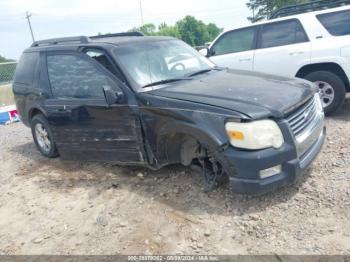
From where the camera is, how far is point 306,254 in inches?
111

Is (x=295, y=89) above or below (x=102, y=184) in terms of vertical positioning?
above

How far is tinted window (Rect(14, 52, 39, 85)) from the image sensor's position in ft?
18.4

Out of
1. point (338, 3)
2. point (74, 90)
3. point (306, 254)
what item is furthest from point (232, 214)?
point (338, 3)

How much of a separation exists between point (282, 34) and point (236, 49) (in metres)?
0.96

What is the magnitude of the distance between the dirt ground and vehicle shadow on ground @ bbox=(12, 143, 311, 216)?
0.01 meters

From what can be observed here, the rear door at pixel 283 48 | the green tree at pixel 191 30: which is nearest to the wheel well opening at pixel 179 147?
the rear door at pixel 283 48

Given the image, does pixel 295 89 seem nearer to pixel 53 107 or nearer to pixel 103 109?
pixel 103 109

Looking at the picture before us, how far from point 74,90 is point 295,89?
2768 mm

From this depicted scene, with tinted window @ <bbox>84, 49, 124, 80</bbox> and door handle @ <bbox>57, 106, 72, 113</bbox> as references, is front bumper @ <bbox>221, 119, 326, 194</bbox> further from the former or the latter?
door handle @ <bbox>57, 106, 72, 113</bbox>

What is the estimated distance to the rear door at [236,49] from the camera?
6992 millimetres

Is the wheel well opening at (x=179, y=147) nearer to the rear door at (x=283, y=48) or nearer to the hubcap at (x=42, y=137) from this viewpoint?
the hubcap at (x=42, y=137)

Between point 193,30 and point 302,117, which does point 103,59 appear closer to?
point 302,117

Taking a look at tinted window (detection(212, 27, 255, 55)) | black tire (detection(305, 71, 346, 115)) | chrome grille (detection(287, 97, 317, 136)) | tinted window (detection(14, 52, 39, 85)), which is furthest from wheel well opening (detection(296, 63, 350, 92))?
tinted window (detection(14, 52, 39, 85))

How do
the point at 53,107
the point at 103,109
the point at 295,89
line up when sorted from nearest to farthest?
the point at 295,89, the point at 103,109, the point at 53,107
